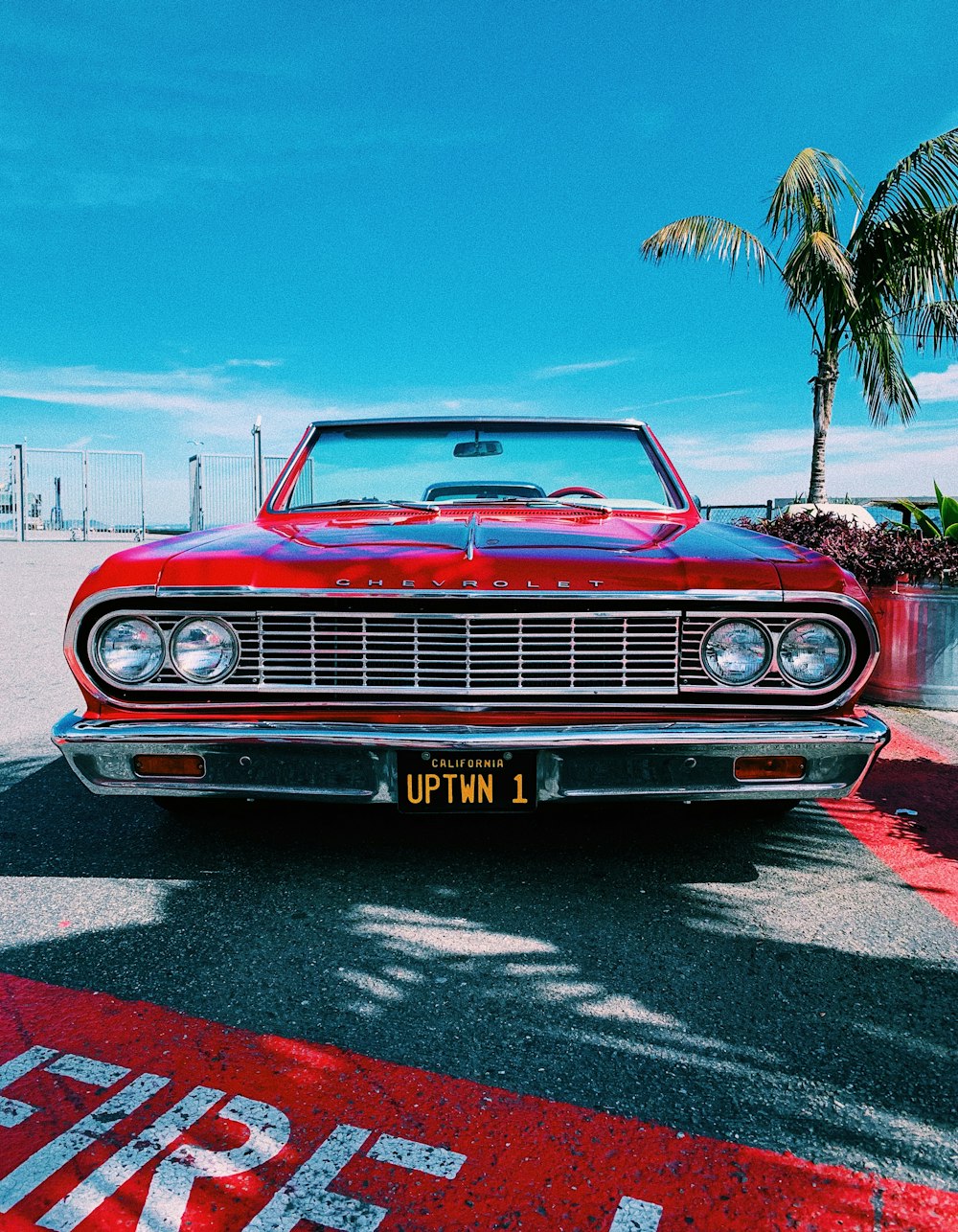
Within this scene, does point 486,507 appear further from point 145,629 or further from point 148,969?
point 148,969

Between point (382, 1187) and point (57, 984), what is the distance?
1068 millimetres

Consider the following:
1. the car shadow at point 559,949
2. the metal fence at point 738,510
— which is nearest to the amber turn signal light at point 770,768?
the car shadow at point 559,949

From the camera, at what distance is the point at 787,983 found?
213 centimetres

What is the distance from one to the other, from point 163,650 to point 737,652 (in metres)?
1.65

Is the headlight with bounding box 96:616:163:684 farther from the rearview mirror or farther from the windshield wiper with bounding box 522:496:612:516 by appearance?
the rearview mirror

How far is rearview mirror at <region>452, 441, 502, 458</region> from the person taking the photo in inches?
158

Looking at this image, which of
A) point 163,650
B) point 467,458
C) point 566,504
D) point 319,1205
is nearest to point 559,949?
point 319,1205

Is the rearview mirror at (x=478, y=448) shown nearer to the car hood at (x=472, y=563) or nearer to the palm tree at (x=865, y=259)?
the car hood at (x=472, y=563)

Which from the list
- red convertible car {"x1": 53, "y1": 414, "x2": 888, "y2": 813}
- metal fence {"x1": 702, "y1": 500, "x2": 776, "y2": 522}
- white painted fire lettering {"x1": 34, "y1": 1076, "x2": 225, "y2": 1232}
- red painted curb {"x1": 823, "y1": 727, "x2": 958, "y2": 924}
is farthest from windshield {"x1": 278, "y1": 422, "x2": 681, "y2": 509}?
metal fence {"x1": 702, "y1": 500, "x2": 776, "y2": 522}

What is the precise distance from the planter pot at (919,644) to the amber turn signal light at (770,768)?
11.0ft

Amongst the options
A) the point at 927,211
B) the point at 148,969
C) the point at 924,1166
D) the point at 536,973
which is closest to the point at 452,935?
the point at 536,973

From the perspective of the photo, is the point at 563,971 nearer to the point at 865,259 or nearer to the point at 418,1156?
the point at 418,1156

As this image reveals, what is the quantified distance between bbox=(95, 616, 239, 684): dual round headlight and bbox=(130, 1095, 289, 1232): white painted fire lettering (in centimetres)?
118

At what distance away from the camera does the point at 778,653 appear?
2508 mm
